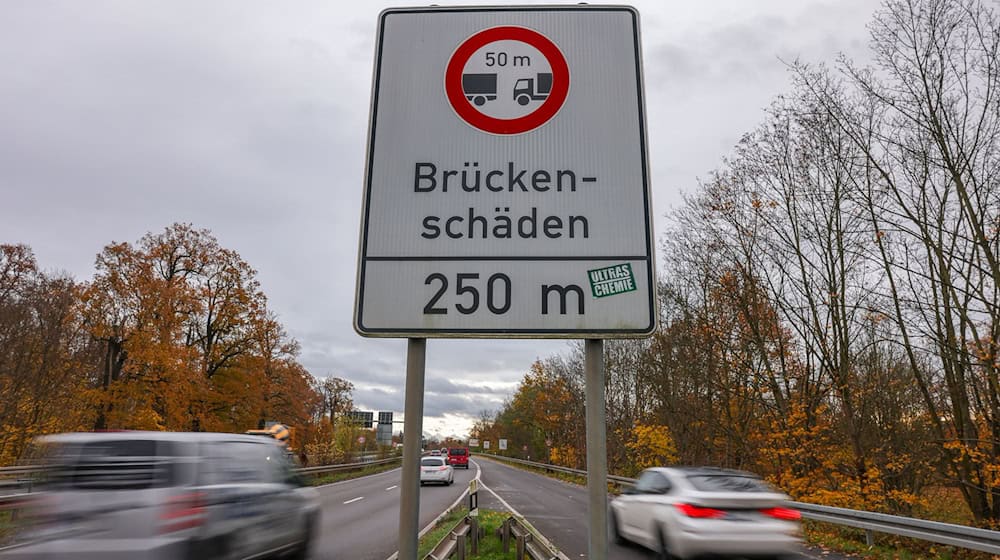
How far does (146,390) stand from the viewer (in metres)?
27.4

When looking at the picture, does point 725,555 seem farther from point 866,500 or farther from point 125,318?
point 125,318

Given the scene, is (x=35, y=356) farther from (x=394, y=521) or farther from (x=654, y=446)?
(x=654, y=446)

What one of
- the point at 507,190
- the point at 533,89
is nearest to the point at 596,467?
the point at 507,190

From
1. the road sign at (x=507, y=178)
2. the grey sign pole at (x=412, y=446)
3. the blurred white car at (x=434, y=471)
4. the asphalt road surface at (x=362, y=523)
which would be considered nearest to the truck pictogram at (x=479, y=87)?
the road sign at (x=507, y=178)

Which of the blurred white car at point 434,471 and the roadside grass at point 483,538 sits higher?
the roadside grass at point 483,538

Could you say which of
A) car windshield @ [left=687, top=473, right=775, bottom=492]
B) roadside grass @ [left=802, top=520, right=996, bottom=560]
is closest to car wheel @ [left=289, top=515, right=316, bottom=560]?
car windshield @ [left=687, top=473, right=775, bottom=492]

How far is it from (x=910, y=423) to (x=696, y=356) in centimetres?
802

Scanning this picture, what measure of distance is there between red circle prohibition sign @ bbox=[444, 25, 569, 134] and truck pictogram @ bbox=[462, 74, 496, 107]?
21mm

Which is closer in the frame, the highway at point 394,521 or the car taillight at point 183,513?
the car taillight at point 183,513

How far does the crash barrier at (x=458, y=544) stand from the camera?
646 centimetres

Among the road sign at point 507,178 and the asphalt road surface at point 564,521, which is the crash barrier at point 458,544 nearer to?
the asphalt road surface at point 564,521

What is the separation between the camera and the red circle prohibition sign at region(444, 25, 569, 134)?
224 centimetres

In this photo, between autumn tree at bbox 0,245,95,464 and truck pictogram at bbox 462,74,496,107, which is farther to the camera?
autumn tree at bbox 0,245,95,464

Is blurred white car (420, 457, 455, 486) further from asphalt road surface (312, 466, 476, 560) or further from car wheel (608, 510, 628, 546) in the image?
car wheel (608, 510, 628, 546)
